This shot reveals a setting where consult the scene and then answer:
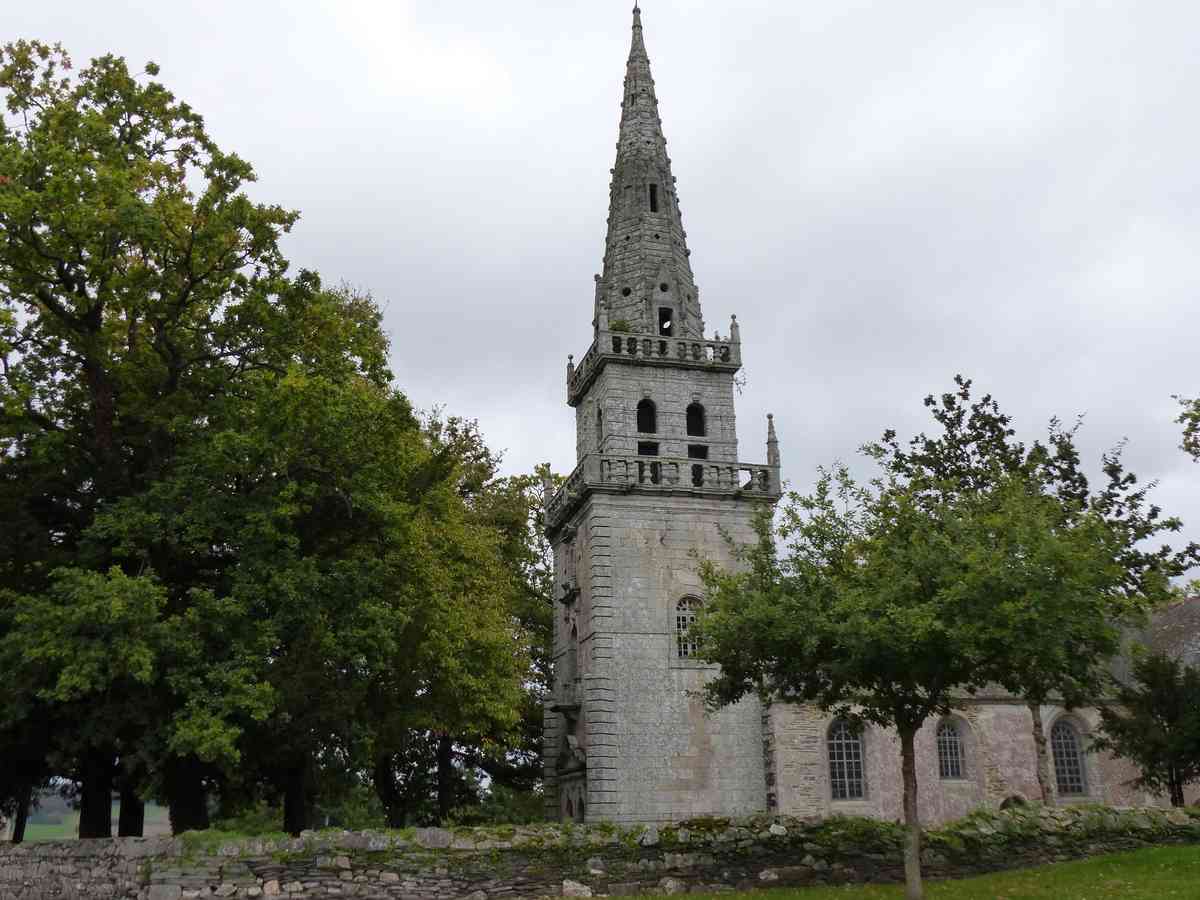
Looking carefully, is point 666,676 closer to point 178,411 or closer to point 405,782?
point 405,782

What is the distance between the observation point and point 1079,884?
18.5 meters

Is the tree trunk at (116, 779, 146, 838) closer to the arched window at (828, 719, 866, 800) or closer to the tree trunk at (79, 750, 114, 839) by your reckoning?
the tree trunk at (79, 750, 114, 839)

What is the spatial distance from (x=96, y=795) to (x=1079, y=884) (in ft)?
65.5

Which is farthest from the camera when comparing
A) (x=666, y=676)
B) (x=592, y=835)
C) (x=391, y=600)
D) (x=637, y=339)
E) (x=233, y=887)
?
(x=637, y=339)

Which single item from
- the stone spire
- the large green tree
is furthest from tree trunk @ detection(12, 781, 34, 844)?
the stone spire

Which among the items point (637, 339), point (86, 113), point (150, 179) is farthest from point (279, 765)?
point (637, 339)

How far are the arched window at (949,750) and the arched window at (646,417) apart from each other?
12.8 m

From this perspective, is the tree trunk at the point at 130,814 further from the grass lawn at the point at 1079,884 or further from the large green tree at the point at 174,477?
the grass lawn at the point at 1079,884

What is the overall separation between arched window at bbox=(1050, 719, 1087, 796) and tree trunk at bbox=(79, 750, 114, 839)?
27365 mm

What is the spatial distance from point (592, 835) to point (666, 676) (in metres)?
12.0

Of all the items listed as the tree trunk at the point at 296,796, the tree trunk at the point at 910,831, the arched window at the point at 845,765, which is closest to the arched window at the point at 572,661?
the arched window at the point at 845,765

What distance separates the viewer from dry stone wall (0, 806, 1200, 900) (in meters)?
18.6

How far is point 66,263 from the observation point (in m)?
23.8

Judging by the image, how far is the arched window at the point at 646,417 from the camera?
36.0 m
